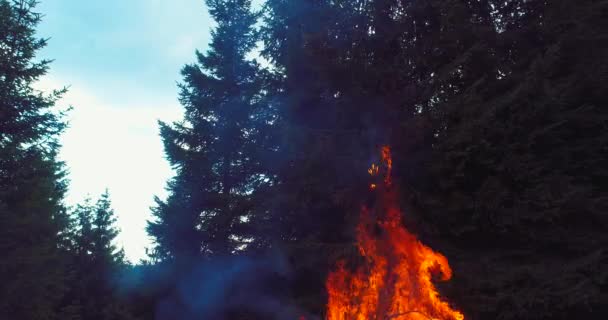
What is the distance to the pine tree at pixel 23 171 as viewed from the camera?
497 inches

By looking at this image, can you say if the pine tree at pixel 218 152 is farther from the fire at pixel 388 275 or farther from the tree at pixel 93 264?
the tree at pixel 93 264

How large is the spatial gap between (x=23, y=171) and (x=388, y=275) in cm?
1082

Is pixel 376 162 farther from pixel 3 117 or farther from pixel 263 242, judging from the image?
pixel 3 117

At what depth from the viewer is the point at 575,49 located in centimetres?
925

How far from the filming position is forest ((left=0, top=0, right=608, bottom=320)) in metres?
8.20

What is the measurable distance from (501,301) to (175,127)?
10.6 metres

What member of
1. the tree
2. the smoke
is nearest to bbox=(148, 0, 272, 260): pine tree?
the smoke

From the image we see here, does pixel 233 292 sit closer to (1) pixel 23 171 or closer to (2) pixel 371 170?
(2) pixel 371 170

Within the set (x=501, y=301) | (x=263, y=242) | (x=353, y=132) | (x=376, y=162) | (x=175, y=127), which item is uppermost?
(x=175, y=127)

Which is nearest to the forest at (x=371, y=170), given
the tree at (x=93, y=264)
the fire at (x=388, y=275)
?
the fire at (x=388, y=275)

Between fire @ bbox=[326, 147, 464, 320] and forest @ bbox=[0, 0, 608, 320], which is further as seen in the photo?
forest @ bbox=[0, 0, 608, 320]

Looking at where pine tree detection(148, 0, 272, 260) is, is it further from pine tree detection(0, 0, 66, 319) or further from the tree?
the tree

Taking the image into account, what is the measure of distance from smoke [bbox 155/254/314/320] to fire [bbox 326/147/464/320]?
223 cm

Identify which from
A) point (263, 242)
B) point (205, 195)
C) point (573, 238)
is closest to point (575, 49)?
point (573, 238)
